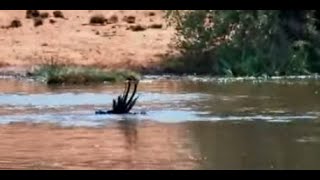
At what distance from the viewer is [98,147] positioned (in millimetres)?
10773

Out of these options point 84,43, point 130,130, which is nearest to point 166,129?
point 130,130

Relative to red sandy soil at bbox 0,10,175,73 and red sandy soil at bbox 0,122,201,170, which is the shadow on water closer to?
red sandy soil at bbox 0,122,201,170

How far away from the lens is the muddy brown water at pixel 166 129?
9.45 meters

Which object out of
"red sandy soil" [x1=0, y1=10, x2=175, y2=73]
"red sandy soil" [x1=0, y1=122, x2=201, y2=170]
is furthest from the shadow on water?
"red sandy soil" [x1=0, y1=10, x2=175, y2=73]

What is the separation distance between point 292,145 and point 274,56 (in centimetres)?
1414

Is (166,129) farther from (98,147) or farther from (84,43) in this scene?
(84,43)

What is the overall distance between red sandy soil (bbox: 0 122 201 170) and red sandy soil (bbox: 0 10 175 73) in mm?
13086

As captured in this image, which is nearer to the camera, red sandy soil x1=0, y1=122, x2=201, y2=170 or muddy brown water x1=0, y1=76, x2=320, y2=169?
red sandy soil x1=0, y1=122, x2=201, y2=170

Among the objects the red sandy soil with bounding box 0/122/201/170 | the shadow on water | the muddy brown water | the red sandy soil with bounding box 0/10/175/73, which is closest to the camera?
the red sandy soil with bounding box 0/122/201/170

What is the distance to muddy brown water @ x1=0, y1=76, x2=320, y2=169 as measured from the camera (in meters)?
9.45

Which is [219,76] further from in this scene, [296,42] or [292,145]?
[292,145]

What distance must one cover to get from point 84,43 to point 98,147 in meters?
17.6

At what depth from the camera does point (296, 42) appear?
81.5 feet

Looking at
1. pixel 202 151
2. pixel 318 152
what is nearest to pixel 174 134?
pixel 202 151
